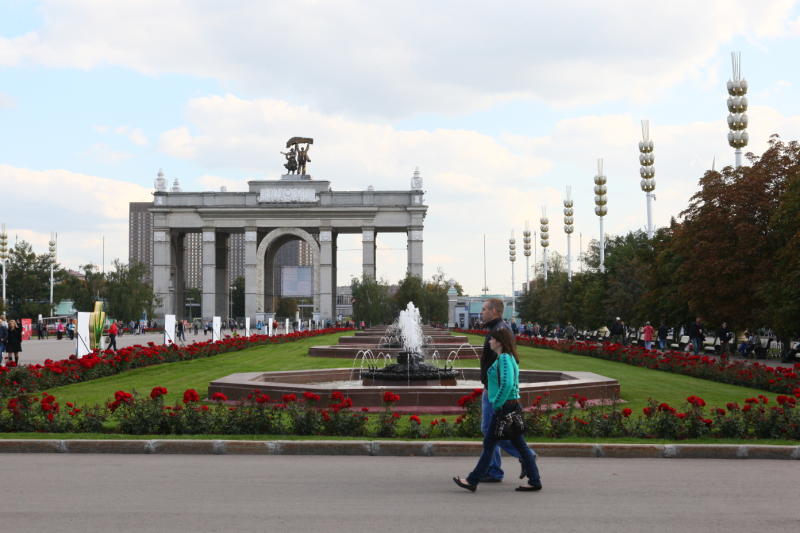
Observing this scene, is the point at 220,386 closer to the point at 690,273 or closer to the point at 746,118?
the point at 690,273

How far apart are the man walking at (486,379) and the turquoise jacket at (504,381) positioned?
189 millimetres

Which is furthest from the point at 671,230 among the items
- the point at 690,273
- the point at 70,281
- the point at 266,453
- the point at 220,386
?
the point at 70,281

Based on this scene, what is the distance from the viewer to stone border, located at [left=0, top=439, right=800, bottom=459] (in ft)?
40.2

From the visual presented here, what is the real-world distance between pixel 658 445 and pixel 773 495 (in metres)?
2.87

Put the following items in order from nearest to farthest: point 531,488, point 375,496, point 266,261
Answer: point 375,496 → point 531,488 → point 266,261

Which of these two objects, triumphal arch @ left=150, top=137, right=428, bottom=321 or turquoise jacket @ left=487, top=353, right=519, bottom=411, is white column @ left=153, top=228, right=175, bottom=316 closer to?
triumphal arch @ left=150, top=137, right=428, bottom=321

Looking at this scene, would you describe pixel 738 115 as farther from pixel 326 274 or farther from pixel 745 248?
pixel 326 274

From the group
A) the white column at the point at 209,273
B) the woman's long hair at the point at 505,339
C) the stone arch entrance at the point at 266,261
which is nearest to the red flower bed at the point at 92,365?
the woman's long hair at the point at 505,339

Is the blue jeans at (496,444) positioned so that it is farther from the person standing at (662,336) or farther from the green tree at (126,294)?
the green tree at (126,294)

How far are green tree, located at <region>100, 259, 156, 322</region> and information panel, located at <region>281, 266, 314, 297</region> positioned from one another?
14.7m

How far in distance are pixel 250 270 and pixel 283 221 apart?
6.60m

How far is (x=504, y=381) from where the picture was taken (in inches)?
374

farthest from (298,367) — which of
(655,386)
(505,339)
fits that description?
Answer: (505,339)

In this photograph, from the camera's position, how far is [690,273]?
120 ft
